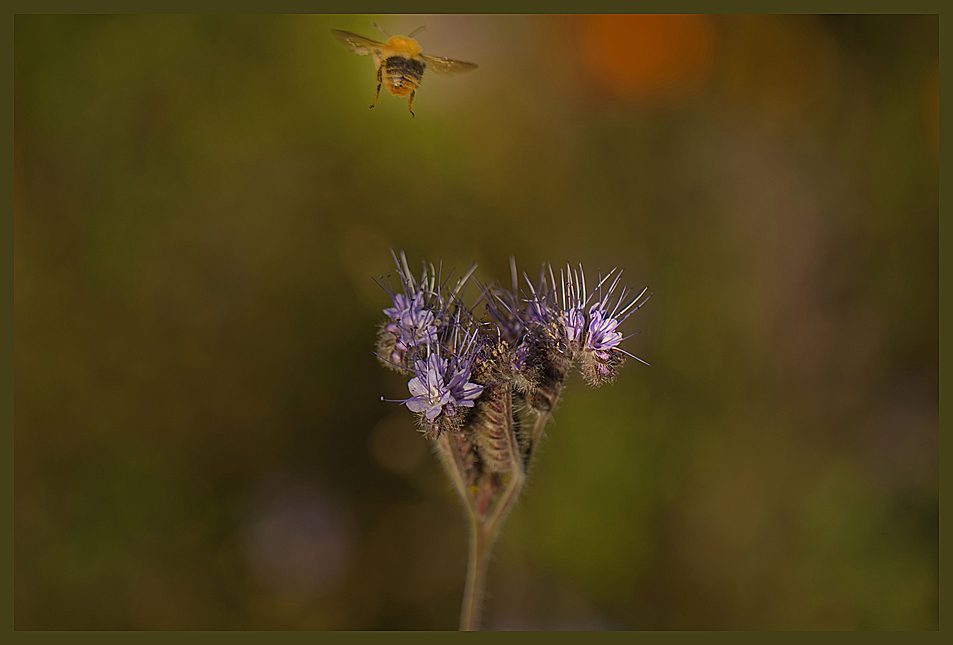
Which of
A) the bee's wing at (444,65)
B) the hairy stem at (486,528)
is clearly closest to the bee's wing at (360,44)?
the bee's wing at (444,65)

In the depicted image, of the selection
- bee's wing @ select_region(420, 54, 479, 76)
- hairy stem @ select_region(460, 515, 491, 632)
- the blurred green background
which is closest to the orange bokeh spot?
the blurred green background

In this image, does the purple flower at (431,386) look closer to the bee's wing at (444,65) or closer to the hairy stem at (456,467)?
the hairy stem at (456,467)

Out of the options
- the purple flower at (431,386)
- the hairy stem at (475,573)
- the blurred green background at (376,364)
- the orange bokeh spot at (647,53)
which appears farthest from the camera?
the orange bokeh spot at (647,53)

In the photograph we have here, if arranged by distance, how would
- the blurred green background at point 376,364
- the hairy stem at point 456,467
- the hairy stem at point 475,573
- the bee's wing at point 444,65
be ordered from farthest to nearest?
the blurred green background at point 376,364 → the bee's wing at point 444,65 → the hairy stem at point 475,573 → the hairy stem at point 456,467

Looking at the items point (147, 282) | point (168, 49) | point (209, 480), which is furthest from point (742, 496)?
point (168, 49)

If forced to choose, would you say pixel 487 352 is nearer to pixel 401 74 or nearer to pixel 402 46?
pixel 401 74

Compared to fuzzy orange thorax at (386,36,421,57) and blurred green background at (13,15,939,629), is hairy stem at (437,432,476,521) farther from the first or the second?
fuzzy orange thorax at (386,36,421,57)
